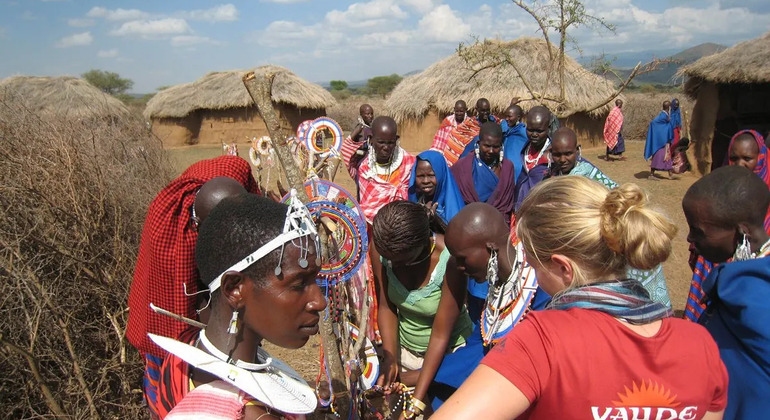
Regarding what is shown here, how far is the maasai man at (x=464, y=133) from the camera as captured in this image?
758cm

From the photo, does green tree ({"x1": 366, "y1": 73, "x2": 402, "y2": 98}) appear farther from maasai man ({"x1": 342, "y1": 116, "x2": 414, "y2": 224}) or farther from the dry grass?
maasai man ({"x1": 342, "y1": 116, "x2": 414, "y2": 224})

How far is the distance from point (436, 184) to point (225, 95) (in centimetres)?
1822

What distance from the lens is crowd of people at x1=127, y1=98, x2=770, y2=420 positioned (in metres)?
1.07

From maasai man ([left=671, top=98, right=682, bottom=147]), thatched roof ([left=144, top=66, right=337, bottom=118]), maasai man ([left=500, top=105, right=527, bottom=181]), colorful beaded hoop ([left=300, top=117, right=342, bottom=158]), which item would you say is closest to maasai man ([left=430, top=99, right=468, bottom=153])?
maasai man ([left=500, top=105, right=527, bottom=181])

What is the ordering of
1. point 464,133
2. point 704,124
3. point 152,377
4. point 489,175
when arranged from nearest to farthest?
point 152,377, point 489,175, point 464,133, point 704,124

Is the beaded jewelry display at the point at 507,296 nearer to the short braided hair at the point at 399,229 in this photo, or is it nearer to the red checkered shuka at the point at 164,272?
the short braided hair at the point at 399,229

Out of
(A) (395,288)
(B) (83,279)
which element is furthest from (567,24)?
(B) (83,279)

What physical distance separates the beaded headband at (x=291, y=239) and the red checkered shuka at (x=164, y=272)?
106 centimetres

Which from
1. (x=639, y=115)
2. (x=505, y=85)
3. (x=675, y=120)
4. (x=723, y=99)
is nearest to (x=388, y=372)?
(x=723, y=99)

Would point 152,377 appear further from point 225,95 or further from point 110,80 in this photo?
point 110,80

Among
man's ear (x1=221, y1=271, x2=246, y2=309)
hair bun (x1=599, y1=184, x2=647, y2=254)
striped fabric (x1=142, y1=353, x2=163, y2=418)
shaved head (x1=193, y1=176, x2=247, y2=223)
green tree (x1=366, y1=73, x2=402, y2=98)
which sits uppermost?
green tree (x1=366, y1=73, x2=402, y2=98)

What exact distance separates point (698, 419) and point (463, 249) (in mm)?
1024

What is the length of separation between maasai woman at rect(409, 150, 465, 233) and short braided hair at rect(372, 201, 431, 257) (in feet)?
6.40

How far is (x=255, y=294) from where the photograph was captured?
126 cm
